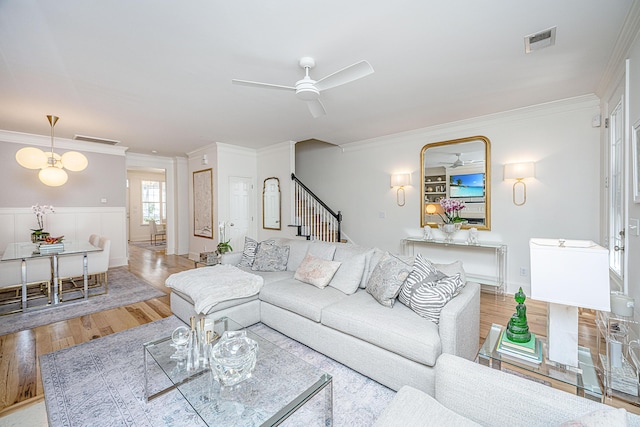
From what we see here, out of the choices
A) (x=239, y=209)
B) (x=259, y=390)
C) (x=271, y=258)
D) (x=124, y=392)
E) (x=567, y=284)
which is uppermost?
(x=239, y=209)

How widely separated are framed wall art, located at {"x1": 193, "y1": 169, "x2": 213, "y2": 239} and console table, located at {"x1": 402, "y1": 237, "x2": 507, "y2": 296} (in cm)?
426

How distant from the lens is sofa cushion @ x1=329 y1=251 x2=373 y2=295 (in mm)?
2793

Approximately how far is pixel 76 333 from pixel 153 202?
885cm

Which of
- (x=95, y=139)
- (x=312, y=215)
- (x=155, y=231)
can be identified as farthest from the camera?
(x=155, y=231)

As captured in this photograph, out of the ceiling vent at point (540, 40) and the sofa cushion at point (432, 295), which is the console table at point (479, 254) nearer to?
the sofa cushion at point (432, 295)

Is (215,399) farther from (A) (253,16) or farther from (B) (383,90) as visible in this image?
(B) (383,90)

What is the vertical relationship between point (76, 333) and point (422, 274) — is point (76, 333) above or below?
below

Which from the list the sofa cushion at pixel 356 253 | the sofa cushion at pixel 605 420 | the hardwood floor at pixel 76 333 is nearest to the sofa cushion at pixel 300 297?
the sofa cushion at pixel 356 253

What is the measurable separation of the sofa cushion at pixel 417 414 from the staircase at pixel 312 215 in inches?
189

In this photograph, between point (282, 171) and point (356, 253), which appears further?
point (282, 171)

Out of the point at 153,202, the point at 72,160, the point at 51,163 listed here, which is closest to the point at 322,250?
the point at 72,160

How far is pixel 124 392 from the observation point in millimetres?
1963

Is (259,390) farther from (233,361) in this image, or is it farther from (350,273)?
(350,273)

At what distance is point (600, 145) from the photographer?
352 centimetres
